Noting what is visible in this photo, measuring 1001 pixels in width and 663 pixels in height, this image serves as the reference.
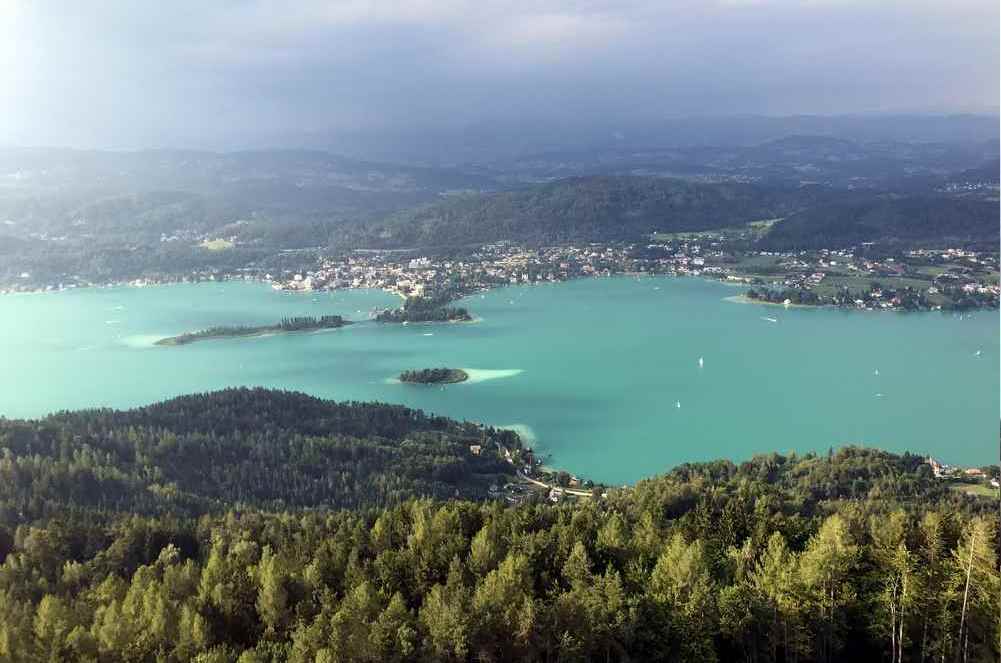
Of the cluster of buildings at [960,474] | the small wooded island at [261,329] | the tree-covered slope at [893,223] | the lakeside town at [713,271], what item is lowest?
the cluster of buildings at [960,474]

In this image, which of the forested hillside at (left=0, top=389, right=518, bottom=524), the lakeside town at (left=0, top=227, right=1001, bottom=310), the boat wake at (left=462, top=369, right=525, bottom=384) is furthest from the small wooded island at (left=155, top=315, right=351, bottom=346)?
the forested hillside at (left=0, top=389, right=518, bottom=524)

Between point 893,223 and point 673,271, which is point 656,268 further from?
point 893,223

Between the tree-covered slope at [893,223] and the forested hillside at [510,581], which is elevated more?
the tree-covered slope at [893,223]

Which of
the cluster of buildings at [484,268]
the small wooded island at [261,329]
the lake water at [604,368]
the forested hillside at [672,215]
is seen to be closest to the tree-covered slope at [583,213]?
the forested hillside at [672,215]

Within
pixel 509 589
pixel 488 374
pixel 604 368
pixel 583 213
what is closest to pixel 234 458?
pixel 488 374

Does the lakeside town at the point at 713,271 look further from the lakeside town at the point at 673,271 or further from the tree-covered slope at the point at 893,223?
the tree-covered slope at the point at 893,223

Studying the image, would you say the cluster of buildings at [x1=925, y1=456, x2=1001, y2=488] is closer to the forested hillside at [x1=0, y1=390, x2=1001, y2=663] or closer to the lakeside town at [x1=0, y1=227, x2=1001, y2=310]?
the forested hillside at [x1=0, y1=390, x2=1001, y2=663]
